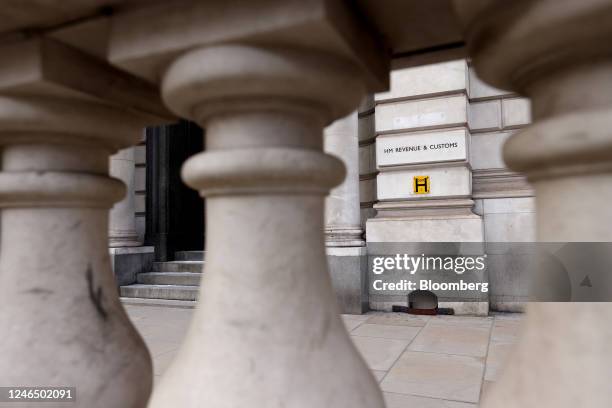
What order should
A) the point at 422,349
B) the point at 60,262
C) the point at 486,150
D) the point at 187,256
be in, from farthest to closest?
the point at 187,256, the point at 486,150, the point at 422,349, the point at 60,262

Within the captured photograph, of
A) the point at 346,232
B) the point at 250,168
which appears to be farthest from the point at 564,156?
the point at 346,232

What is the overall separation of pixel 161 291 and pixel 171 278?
0.42m

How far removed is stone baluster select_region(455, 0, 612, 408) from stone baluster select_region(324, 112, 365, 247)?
465 centimetres

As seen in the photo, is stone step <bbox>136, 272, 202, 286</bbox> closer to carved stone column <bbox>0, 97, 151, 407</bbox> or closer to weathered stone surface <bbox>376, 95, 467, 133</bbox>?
weathered stone surface <bbox>376, 95, 467, 133</bbox>

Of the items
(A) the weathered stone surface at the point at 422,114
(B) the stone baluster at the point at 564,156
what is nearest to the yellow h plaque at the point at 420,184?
(A) the weathered stone surface at the point at 422,114

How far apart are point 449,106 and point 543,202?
490 centimetres

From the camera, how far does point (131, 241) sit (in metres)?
6.97

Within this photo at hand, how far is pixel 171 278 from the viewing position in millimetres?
6703

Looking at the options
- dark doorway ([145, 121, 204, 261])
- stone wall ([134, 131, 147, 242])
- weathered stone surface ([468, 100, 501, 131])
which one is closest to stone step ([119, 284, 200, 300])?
dark doorway ([145, 121, 204, 261])

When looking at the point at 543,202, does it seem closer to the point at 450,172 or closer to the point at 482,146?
the point at 450,172

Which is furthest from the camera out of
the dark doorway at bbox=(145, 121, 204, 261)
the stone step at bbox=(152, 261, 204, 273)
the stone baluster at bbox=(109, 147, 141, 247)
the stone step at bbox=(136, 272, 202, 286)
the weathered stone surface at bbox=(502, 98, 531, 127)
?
the dark doorway at bbox=(145, 121, 204, 261)

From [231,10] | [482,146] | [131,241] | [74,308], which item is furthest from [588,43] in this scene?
[131,241]

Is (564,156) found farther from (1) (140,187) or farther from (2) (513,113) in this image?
(1) (140,187)

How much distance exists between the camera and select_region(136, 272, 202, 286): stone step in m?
6.63
